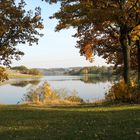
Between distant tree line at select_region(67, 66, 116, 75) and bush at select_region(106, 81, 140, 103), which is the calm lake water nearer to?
bush at select_region(106, 81, 140, 103)

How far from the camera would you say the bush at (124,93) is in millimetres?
25312

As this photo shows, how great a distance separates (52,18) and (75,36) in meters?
6.54

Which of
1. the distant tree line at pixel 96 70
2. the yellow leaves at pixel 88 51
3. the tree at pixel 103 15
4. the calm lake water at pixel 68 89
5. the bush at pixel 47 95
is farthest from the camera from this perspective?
the distant tree line at pixel 96 70

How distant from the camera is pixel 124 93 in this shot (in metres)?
25.8

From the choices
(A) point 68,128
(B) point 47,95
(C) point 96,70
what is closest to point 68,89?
(B) point 47,95

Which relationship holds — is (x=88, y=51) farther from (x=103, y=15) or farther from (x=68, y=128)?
(x=68, y=128)

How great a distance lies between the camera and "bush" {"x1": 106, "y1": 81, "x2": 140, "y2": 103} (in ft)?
83.0

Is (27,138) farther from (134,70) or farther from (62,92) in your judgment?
(134,70)

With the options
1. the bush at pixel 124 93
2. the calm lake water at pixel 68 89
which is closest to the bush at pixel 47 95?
the calm lake water at pixel 68 89

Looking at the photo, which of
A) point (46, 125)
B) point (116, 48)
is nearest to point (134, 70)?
point (116, 48)

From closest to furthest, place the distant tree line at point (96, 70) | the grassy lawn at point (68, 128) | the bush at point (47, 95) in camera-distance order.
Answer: the grassy lawn at point (68, 128)
the bush at point (47, 95)
the distant tree line at point (96, 70)

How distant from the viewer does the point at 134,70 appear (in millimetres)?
41625

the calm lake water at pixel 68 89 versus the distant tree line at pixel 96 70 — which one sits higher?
the distant tree line at pixel 96 70

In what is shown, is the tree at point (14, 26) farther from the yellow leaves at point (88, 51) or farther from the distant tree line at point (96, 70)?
the distant tree line at point (96, 70)
